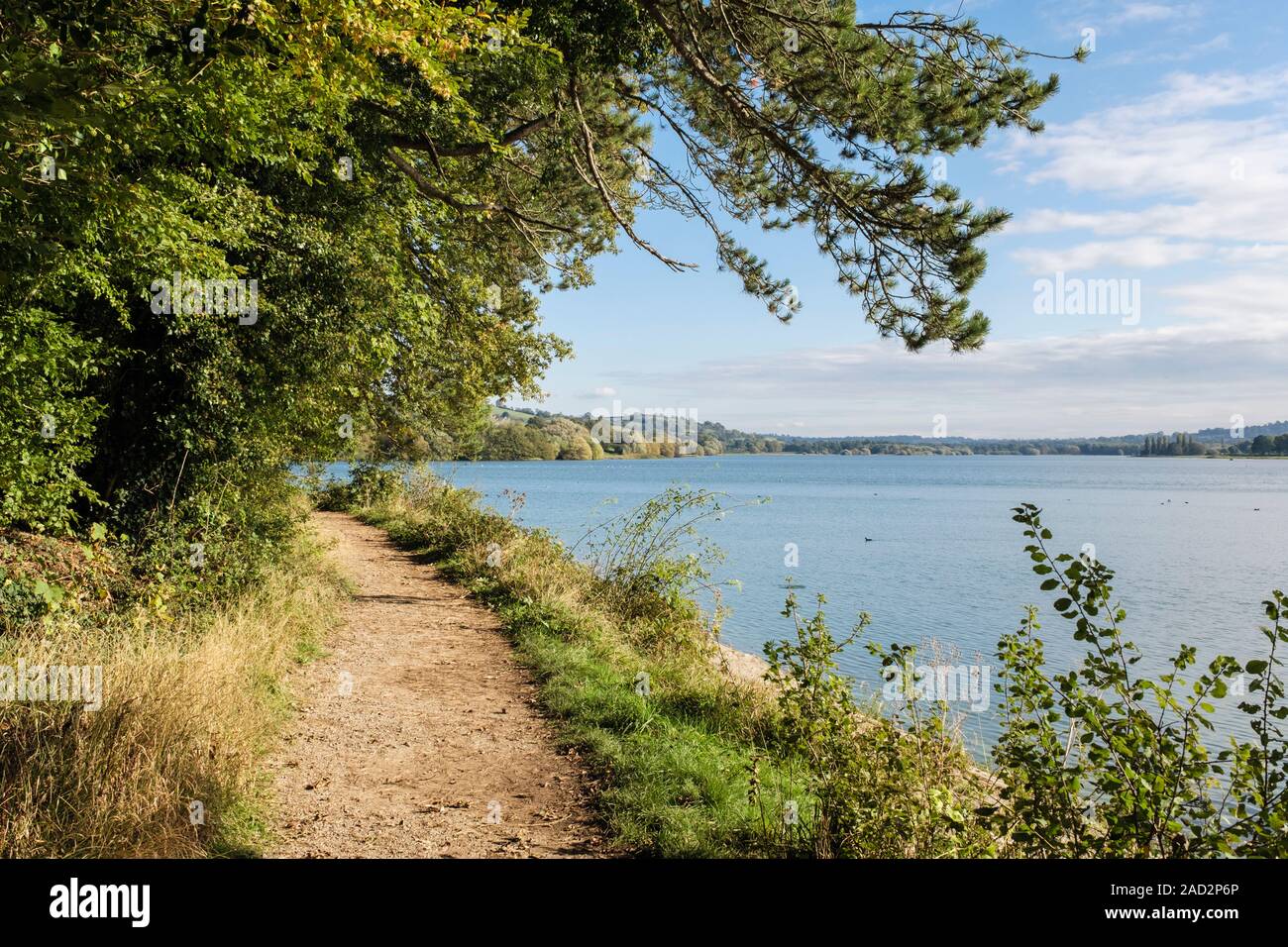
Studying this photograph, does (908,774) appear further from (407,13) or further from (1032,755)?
(407,13)

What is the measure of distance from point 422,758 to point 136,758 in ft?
7.34

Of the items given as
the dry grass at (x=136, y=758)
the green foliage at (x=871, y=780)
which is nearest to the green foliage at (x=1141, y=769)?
the green foliage at (x=871, y=780)

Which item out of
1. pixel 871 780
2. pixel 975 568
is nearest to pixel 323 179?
pixel 871 780

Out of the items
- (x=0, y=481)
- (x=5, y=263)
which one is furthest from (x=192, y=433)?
(x=5, y=263)

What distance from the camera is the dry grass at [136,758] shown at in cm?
400

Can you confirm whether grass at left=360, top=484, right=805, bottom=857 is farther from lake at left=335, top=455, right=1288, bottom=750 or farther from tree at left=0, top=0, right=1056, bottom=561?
tree at left=0, top=0, right=1056, bottom=561

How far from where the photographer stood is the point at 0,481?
670 centimetres

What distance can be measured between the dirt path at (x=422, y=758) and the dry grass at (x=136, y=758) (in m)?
0.41

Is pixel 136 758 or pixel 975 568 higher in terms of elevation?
pixel 136 758

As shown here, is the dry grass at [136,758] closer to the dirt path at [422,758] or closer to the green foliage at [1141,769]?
the dirt path at [422,758]

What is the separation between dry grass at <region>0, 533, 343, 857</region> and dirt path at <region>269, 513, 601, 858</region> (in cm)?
41

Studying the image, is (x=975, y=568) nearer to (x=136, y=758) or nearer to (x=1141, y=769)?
(x=1141, y=769)

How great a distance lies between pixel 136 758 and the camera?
430 cm
